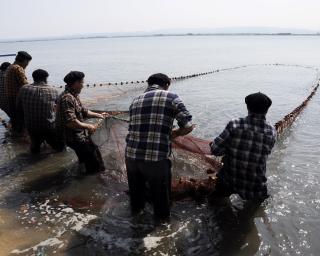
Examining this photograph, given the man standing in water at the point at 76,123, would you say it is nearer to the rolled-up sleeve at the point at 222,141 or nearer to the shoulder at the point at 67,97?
the shoulder at the point at 67,97

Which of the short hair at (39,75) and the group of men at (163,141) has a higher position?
the short hair at (39,75)

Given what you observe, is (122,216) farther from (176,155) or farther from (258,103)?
(258,103)

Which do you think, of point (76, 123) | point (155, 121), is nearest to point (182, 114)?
point (155, 121)

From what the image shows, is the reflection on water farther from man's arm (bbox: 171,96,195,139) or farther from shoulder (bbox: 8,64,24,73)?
shoulder (bbox: 8,64,24,73)

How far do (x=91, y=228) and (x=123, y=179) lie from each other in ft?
5.46

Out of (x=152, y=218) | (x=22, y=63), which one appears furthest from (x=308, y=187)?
(x=22, y=63)

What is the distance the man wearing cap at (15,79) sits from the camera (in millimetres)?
8750

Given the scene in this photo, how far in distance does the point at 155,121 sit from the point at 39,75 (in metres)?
3.85

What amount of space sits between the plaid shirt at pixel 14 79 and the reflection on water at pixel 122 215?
4.40 feet

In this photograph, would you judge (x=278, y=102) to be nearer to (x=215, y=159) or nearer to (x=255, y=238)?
(x=215, y=159)

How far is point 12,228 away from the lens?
530cm

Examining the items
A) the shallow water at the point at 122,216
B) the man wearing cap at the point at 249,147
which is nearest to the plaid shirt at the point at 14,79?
the shallow water at the point at 122,216

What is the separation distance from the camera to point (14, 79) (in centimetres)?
891

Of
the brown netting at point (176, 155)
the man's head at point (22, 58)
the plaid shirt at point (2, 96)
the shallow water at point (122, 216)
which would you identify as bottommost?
the shallow water at point (122, 216)
